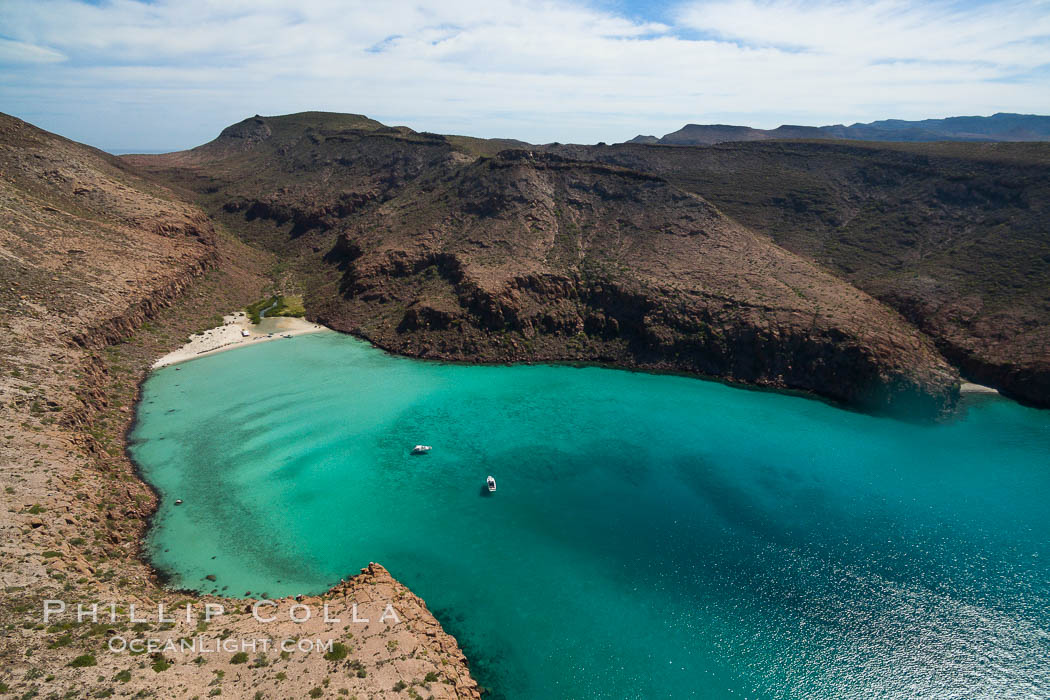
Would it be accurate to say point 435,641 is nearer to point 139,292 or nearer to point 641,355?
point 641,355

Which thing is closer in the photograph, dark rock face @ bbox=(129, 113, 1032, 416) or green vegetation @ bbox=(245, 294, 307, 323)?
dark rock face @ bbox=(129, 113, 1032, 416)

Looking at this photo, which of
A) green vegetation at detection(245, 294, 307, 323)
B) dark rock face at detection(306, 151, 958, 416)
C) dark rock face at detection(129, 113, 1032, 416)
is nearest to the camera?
dark rock face at detection(306, 151, 958, 416)

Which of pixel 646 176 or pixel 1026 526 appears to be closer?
pixel 1026 526

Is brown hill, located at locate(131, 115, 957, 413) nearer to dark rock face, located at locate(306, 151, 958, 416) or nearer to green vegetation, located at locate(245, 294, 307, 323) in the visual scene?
dark rock face, located at locate(306, 151, 958, 416)

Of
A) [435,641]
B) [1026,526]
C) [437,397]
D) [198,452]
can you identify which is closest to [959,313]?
[1026,526]

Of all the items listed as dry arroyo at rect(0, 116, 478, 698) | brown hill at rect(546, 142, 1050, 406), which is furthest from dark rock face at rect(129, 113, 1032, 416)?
dry arroyo at rect(0, 116, 478, 698)

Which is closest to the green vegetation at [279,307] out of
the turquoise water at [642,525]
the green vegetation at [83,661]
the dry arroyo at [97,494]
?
the dry arroyo at [97,494]

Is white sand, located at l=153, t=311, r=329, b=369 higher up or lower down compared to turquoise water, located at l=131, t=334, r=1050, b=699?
higher up
